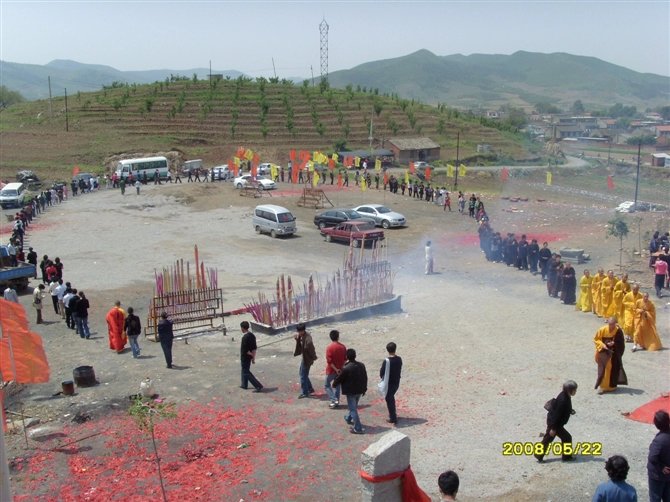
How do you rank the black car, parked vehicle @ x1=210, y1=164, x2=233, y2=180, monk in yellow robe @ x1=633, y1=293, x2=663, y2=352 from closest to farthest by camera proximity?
1. monk in yellow robe @ x1=633, y1=293, x2=663, y2=352
2. the black car
3. parked vehicle @ x1=210, y1=164, x2=233, y2=180

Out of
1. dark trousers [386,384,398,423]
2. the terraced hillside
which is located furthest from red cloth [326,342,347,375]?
the terraced hillside

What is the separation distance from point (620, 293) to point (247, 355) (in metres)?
9.16

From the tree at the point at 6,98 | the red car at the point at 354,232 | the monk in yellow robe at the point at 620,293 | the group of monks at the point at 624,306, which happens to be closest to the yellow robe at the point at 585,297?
the group of monks at the point at 624,306

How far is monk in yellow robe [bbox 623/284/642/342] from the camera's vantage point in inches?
616

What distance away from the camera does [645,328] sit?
15.1m

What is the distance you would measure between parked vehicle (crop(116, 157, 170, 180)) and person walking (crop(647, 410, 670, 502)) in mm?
49698

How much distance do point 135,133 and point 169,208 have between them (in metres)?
32.1

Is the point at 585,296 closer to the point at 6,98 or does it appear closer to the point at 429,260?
the point at 429,260

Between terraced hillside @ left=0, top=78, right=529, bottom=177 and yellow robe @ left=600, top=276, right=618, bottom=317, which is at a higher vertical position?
terraced hillside @ left=0, top=78, right=529, bottom=177

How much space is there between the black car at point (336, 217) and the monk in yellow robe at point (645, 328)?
19.1m

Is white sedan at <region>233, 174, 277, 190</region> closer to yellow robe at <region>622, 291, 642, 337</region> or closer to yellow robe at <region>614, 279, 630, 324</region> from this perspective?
yellow robe at <region>614, 279, 630, 324</region>

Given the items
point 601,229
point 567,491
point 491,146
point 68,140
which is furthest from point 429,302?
point 491,146

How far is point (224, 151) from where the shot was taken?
224 ft

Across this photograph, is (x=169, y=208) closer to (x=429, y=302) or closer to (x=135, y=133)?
(x=429, y=302)
